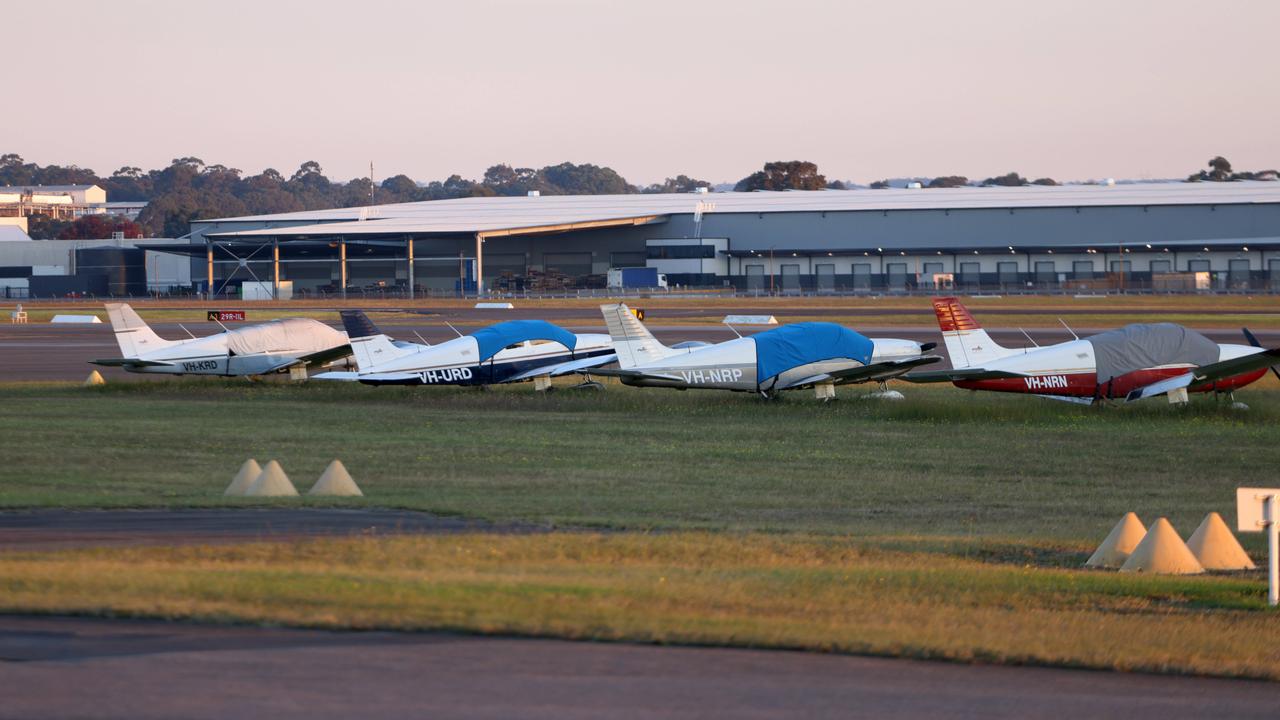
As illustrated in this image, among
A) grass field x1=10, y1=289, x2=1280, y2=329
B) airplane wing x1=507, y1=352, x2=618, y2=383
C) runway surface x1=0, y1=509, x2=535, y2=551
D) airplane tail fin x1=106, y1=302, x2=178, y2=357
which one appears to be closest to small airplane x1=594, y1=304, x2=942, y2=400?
airplane wing x1=507, y1=352, x2=618, y2=383

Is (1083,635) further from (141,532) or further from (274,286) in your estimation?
(274,286)

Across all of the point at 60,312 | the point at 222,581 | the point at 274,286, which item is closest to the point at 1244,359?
the point at 222,581

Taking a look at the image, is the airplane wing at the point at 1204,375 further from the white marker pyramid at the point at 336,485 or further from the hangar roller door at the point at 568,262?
the hangar roller door at the point at 568,262

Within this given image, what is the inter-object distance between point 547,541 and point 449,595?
3.08 meters

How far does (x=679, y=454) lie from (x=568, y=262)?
95599mm

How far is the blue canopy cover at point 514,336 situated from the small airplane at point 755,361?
9.31 feet

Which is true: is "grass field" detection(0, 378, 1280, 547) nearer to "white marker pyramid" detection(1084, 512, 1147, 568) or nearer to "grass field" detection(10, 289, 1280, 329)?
"white marker pyramid" detection(1084, 512, 1147, 568)

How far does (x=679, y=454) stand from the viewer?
22.0m

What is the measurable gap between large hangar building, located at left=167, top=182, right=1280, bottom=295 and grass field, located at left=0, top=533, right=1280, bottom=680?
85.4 meters

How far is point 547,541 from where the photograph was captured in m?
13.5

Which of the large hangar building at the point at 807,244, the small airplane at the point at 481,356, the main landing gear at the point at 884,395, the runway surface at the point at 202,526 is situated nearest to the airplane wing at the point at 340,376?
the small airplane at the point at 481,356

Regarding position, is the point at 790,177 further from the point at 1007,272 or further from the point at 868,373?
the point at 868,373

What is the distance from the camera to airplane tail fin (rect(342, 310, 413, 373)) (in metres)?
30.9

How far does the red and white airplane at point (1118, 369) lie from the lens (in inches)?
1093
